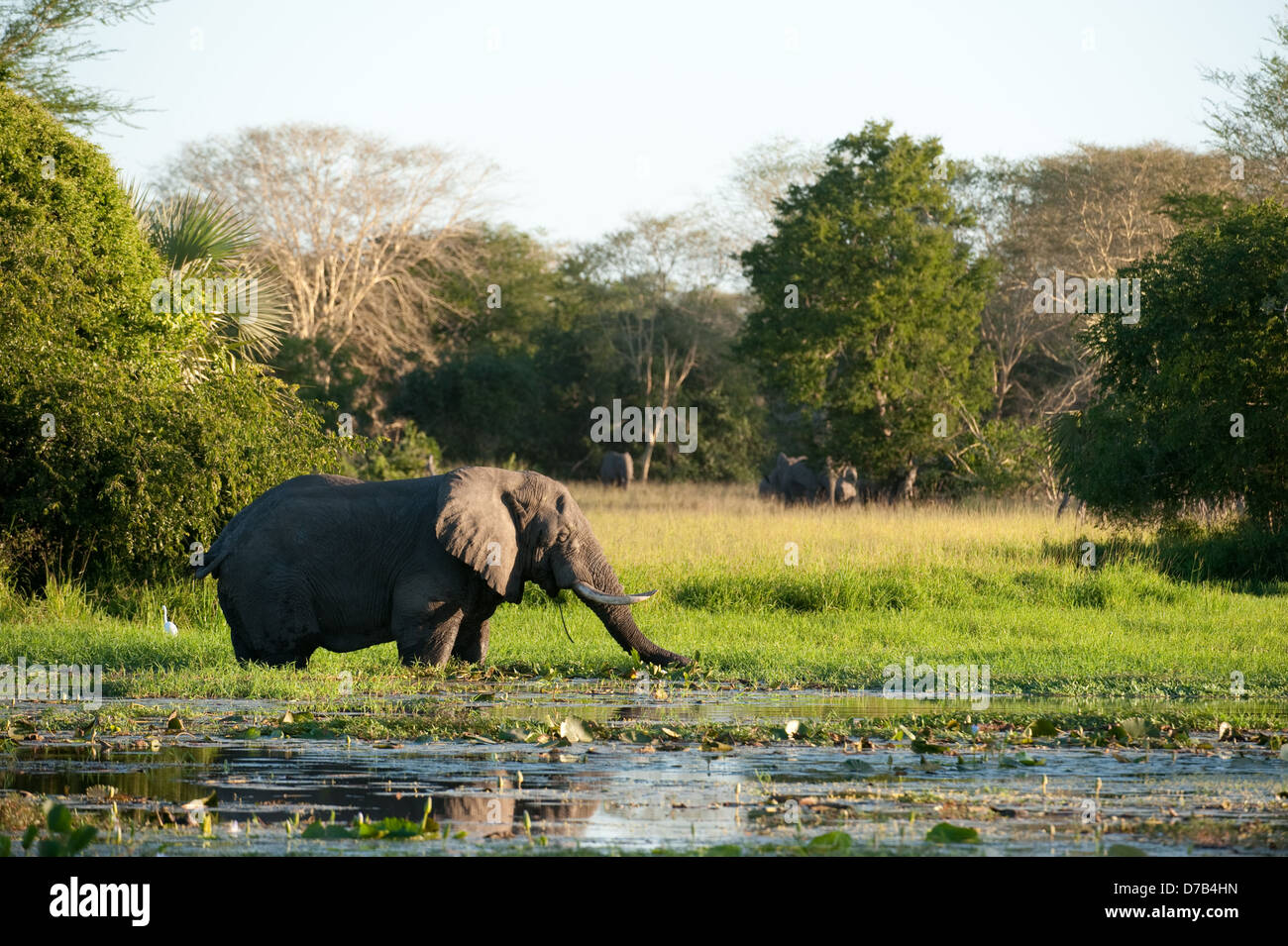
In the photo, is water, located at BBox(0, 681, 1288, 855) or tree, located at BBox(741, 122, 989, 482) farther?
tree, located at BBox(741, 122, 989, 482)

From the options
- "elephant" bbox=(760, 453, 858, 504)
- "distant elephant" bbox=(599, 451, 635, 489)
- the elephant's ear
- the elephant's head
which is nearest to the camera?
the elephant's ear

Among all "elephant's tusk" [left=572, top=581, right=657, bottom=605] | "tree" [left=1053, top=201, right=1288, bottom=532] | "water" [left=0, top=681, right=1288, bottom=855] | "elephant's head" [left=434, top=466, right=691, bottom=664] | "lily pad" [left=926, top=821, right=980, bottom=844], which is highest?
"tree" [left=1053, top=201, right=1288, bottom=532]

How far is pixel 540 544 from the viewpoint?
13.2 meters

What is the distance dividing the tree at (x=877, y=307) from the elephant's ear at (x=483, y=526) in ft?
82.4

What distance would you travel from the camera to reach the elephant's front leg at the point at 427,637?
12.6 meters

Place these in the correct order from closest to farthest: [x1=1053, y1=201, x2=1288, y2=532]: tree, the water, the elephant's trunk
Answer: the water → the elephant's trunk → [x1=1053, y1=201, x2=1288, y2=532]: tree

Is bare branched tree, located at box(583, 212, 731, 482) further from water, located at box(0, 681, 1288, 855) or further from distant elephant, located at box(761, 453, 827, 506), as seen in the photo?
water, located at box(0, 681, 1288, 855)

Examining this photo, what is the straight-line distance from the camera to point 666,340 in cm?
5300

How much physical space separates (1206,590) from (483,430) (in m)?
32.4

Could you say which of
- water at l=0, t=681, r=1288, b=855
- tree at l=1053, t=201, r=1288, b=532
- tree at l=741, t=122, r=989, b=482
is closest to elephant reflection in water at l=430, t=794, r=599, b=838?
water at l=0, t=681, r=1288, b=855

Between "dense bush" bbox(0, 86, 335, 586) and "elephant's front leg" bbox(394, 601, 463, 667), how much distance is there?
5.00 metres

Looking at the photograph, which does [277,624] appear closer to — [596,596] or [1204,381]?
[596,596]

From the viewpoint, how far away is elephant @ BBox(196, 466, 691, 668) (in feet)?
41.4
